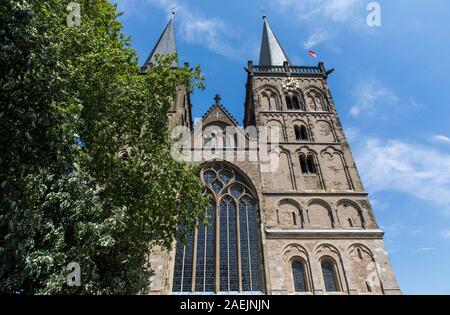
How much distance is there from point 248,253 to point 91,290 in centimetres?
852

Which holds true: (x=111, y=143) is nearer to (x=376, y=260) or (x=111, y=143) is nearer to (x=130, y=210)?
(x=130, y=210)

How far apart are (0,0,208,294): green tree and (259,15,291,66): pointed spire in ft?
58.9

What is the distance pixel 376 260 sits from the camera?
13195 millimetres

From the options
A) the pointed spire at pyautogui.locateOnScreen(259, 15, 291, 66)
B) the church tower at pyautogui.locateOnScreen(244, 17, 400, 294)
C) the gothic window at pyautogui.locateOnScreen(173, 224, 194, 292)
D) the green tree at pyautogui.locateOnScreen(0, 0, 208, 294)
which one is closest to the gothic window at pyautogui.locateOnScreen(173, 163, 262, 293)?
the gothic window at pyautogui.locateOnScreen(173, 224, 194, 292)

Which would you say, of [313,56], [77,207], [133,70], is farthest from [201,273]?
[313,56]

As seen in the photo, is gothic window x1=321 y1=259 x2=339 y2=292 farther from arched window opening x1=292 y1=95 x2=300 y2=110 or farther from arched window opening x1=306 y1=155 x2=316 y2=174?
arched window opening x1=292 y1=95 x2=300 y2=110

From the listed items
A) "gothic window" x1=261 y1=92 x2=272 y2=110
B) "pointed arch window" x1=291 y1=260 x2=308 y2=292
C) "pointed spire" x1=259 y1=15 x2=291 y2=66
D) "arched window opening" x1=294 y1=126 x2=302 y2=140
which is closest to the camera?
"pointed arch window" x1=291 y1=260 x2=308 y2=292

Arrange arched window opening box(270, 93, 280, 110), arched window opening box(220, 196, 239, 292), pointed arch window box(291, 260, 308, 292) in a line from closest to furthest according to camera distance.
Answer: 1. arched window opening box(220, 196, 239, 292)
2. pointed arch window box(291, 260, 308, 292)
3. arched window opening box(270, 93, 280, 110)

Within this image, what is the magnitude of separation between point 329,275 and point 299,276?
146cm

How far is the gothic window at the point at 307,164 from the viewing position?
17250 mm

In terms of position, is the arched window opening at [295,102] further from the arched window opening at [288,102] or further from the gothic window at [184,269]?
the gothic window at [184,269]

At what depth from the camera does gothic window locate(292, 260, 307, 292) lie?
41.4 feet
